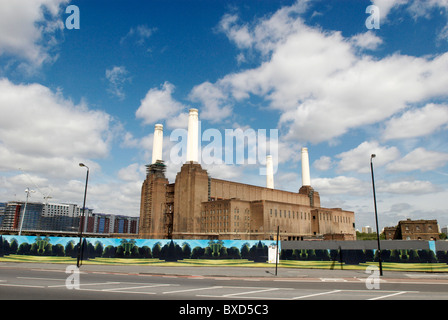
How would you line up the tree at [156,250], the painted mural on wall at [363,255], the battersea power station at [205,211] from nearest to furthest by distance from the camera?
the painted mural on wall at [363,255], the tree at [156,250], the battersea power station at [205,211]

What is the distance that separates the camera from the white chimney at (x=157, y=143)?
9896cm

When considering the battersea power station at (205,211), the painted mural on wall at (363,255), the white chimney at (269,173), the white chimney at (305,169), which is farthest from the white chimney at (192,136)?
the painted mural on wall at (363,255)

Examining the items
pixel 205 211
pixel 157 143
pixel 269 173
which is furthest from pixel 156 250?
pixel 269 173

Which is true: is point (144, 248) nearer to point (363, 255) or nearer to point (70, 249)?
point (70, 249)

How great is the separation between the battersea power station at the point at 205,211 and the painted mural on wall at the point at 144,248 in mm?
45755

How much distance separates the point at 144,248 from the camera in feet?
116

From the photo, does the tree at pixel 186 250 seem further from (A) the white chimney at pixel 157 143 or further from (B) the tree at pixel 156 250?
(A) the white chimney at pixel 157 143

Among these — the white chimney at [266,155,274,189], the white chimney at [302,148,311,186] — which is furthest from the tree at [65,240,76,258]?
the white chimney at [302,148,311,186]

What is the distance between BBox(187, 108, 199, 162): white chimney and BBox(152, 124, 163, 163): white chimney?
12.6 meters

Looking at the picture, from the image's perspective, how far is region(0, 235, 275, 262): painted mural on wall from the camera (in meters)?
34.5

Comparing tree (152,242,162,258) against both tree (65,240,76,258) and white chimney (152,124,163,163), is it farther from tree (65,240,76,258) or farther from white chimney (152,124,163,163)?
white chimney (152,124,163,163)

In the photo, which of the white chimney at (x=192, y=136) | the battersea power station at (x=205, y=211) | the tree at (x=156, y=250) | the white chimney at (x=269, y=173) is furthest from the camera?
the white chimney at (x=269, y=173)

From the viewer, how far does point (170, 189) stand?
96.3 m
